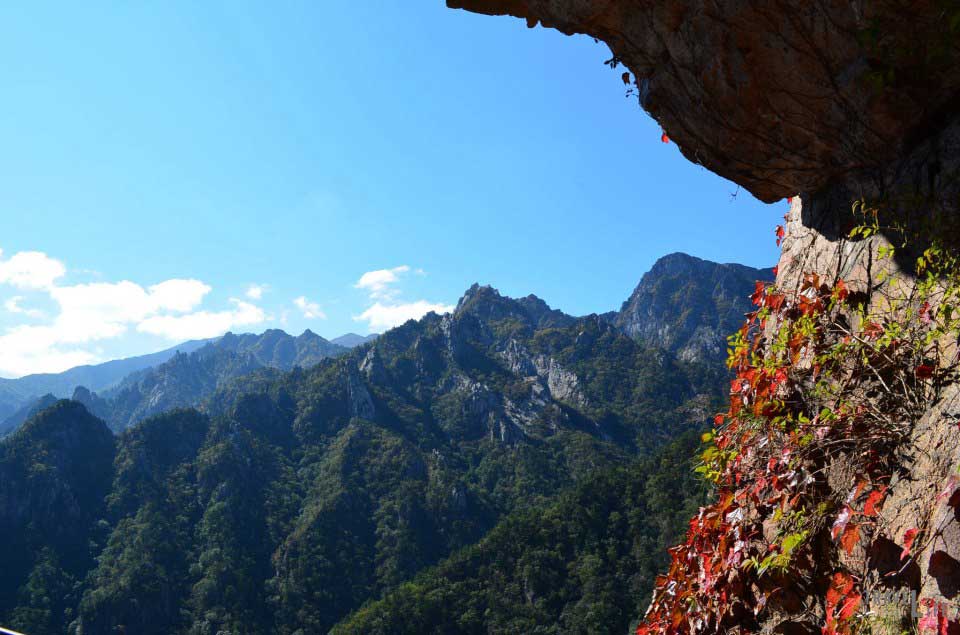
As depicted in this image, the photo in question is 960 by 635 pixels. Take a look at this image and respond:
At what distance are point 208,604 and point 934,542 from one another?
114 metres

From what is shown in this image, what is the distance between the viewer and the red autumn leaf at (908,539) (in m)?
2.47

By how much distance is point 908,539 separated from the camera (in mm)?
2557

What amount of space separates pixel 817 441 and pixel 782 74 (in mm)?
2413

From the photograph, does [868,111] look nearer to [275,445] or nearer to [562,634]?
[562,634]

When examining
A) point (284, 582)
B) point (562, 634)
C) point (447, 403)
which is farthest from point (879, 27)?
point (447, 403)

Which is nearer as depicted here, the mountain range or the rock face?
the rock face

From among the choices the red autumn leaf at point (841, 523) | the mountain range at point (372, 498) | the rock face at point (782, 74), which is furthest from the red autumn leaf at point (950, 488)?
the mountain range at point (372, 498)

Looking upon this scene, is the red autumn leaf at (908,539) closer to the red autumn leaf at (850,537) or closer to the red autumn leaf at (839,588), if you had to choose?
the red autumn leaf at (850,537)

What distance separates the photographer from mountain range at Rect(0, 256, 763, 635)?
251 ft

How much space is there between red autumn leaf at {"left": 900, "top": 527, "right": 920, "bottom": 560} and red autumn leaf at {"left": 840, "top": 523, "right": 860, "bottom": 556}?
9.7 inches

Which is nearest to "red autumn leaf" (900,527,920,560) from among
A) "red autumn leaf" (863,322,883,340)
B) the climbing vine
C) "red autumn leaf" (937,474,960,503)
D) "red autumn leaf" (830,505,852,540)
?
the climbing vine

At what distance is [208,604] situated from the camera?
309ft

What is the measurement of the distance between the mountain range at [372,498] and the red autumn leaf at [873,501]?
63.2m

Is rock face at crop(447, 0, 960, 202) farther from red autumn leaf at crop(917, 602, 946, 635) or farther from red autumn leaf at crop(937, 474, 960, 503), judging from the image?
red autumn leaf at crop(917, 602, 946, 635)
